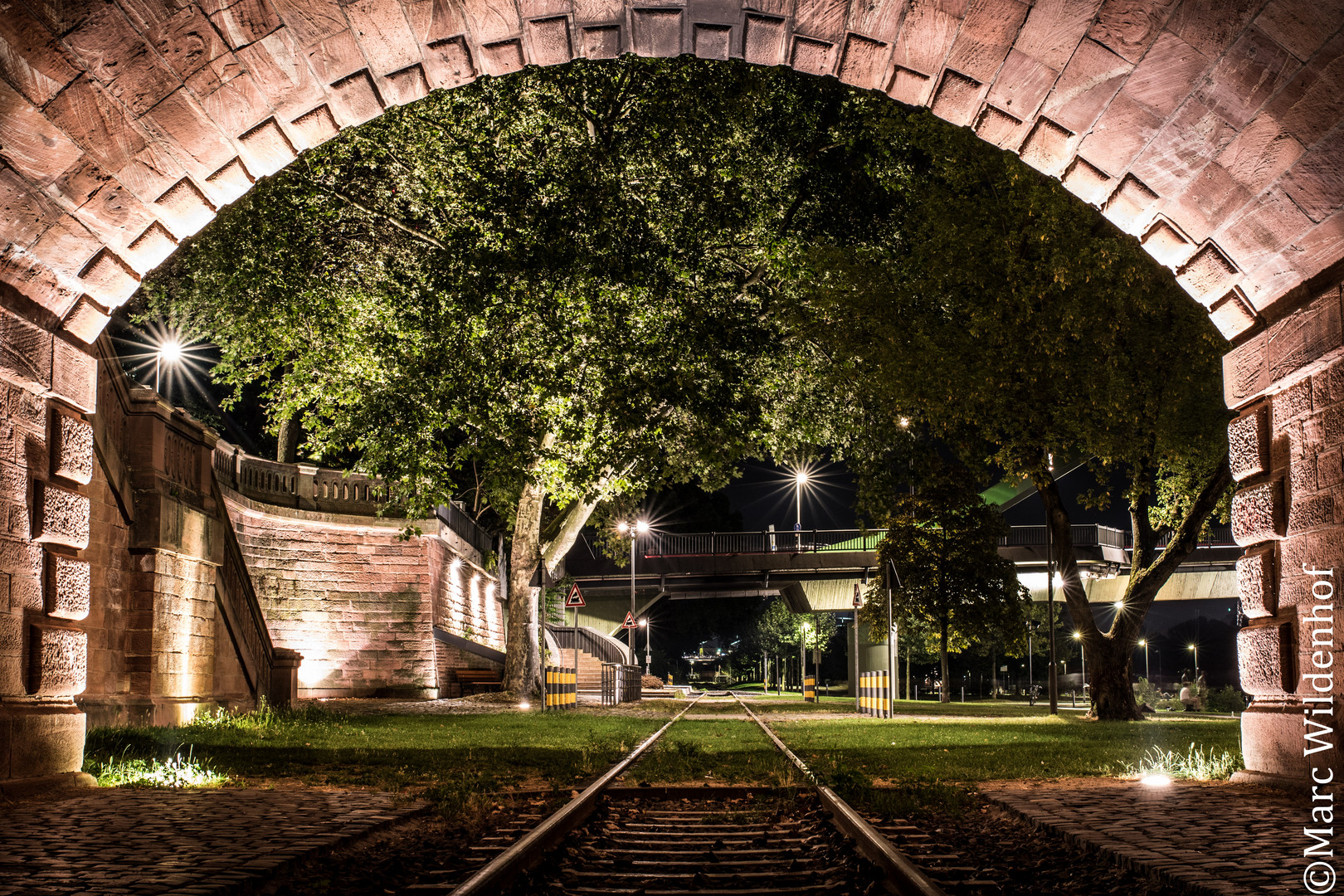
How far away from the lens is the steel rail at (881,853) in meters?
4.65

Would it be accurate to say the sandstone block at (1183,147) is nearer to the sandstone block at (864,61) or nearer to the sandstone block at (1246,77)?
the sandstone block at (1246,77)

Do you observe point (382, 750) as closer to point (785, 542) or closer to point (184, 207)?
point (184, 207)

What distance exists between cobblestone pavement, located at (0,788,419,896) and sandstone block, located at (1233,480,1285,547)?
20.0 ft

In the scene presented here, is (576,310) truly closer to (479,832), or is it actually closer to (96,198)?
(96,198)

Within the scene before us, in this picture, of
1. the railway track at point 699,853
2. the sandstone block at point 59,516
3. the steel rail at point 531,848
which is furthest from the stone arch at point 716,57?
the steel rail at point 531,848

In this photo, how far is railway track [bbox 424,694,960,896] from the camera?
4930mm

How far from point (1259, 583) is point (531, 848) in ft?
17.7

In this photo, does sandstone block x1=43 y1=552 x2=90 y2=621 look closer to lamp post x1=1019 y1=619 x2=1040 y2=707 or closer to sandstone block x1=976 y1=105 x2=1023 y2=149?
sandstone block x1=976 y1=105 x2=1023 y2=149

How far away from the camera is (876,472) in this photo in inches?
965

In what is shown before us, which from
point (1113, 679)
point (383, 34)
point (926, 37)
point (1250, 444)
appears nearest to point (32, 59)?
point (383, 34)

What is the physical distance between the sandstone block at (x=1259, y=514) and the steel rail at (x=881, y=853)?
3.35 m

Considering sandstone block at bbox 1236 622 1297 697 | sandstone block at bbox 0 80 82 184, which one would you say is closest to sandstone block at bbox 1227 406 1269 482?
sandstone block at bbox 1236 622 1297 697

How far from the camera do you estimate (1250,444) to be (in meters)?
7.82

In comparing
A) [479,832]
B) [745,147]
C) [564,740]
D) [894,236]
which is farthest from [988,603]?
[479,832]
